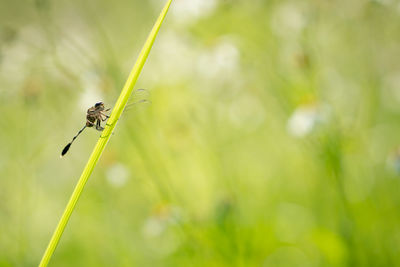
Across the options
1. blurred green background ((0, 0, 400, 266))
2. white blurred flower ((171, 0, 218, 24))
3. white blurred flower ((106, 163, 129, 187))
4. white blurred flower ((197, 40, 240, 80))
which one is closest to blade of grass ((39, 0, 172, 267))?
blurred green background ((0, 0, 400, 266))

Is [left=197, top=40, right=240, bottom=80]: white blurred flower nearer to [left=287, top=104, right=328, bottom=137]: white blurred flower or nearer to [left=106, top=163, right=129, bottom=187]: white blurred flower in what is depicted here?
[left=287, top=104, right=328, bottom=137]: white blurred flower

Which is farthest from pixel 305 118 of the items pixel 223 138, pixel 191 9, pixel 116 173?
pixel 223 138

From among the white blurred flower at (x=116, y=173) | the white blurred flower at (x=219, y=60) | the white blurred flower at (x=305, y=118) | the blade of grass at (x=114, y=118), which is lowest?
the blade of grass at (x=114, y=118)

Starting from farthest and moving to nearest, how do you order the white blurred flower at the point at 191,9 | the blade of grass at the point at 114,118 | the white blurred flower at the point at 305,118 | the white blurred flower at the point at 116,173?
the white blurred flower at the point at 116,173, the white blurred flower at the point at 191,9, the white blurred flower at the point at 305,118, the blade of grass at the point at 114,118

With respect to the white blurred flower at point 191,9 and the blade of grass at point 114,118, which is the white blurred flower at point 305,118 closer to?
the white blurred flower at point 191,9

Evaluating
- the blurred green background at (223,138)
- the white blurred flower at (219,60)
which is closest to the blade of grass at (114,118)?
the blurred green background at (223,138)

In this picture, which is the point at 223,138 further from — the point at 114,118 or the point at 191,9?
the point at 114,118

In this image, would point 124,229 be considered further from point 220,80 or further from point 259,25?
point 259,25
